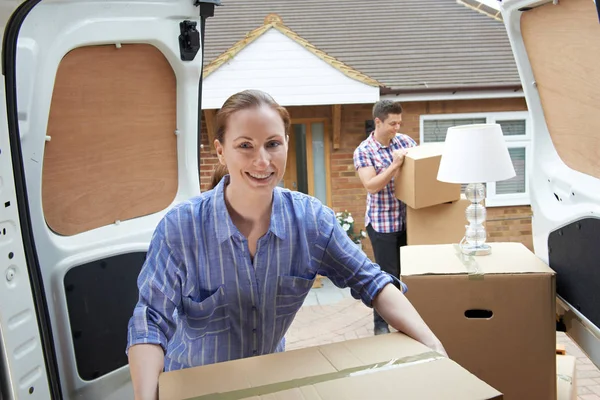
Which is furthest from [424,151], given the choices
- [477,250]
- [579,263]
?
[579,263]

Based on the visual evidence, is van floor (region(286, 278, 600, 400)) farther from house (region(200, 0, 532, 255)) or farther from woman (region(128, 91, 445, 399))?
woman (region(128, 91, 445, 399))

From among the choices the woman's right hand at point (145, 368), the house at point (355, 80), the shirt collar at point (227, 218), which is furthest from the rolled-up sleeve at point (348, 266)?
the house at point (355, 80)

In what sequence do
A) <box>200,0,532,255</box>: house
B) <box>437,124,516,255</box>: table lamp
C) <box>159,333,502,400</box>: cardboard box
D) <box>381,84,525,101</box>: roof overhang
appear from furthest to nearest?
1. <box>381,84,525,101</box>: roof overhang
2. <box>200,0,532,255</box>: house
3. <box>437,124,516,255</box>: table lamp
4. <box>159,333,502,400</box>: cardboard box

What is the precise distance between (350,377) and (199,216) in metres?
0.68

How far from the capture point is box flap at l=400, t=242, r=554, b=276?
2.30 metres

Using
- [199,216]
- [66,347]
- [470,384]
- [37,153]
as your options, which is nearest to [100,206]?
[37,153]

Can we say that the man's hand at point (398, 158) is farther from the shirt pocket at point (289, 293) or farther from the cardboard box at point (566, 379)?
the shirt pocket at point (289, 293)

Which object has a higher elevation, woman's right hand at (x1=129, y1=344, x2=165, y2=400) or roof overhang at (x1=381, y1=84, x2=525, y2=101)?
roof overhang at (x1=381, y1=84, x2=525, y2=101)

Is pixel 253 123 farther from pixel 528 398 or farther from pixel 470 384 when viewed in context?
pixel 528 398

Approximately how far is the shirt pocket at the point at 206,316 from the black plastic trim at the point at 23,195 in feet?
1.56

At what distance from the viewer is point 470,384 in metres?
1.19

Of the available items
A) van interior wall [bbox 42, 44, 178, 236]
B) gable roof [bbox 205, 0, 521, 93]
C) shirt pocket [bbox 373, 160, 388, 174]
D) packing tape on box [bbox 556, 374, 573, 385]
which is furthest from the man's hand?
gable roof [bbox 205, 0, 521, 93]

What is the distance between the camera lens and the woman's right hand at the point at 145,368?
4.17 feet

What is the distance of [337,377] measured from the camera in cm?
126
